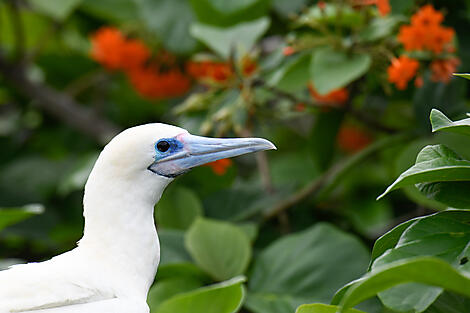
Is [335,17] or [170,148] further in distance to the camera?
[335,17]

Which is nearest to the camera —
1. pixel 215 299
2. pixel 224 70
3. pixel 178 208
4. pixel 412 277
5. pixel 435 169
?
pixel 412 277

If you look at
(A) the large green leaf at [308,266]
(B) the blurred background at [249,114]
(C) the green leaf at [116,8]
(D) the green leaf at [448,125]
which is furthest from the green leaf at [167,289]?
(C) the green leaf at [116,8]

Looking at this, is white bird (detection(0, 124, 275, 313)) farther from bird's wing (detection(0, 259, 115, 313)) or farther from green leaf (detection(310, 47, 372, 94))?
green leaf (detection(310, 47, 372, 94))

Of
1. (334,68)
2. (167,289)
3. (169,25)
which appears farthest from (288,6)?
(167,289)

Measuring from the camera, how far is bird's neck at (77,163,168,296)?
3.67 feet

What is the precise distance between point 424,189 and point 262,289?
75 centimetres

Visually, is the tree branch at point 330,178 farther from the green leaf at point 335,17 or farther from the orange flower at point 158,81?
the orange flower at point 158,81

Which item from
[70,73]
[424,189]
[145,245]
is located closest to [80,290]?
[145,245]

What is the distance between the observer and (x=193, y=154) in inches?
46.1

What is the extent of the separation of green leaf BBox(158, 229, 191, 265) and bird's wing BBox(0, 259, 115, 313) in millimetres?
605

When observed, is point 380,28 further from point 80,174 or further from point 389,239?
point 80,174

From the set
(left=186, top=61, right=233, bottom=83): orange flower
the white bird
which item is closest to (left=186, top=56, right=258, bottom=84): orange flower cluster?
(left=186, top=61, right=233, bottom=83): orange flower

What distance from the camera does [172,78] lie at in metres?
2.22

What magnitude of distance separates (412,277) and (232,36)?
108cm
